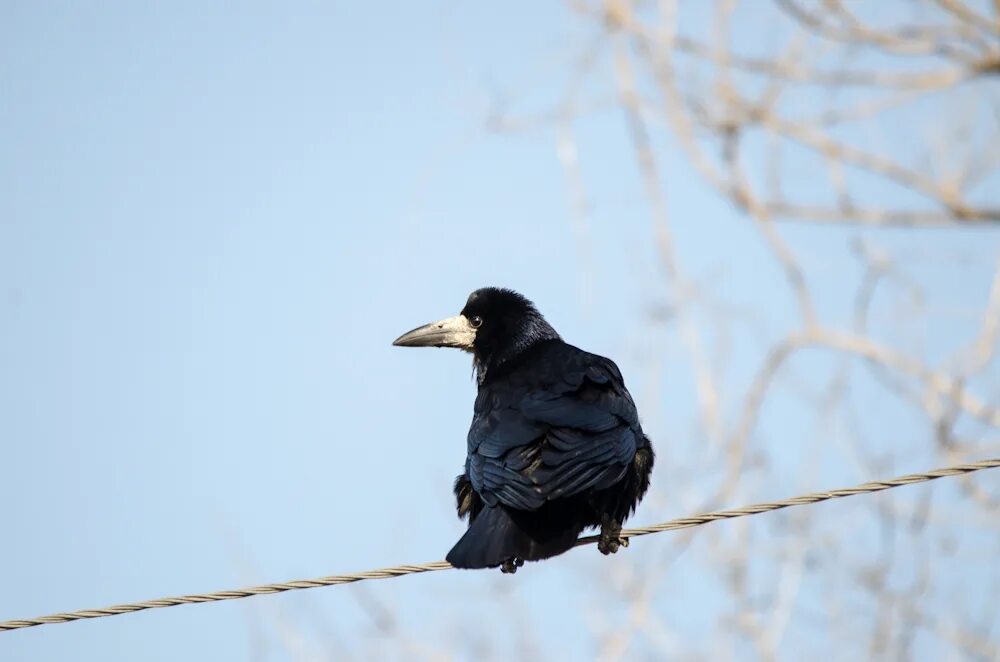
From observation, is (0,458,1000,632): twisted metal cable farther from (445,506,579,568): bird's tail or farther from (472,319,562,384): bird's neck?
(472,319,562,384): bird's neck

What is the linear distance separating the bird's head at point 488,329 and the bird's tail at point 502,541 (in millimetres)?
2284

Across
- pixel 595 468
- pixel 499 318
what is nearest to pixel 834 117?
pixel 499 318

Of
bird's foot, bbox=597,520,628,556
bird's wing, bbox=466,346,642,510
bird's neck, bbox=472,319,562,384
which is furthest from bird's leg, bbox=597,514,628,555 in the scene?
bird's neck, bbox=472,319,562,384

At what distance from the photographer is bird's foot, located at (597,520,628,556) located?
6.51m

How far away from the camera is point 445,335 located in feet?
27.7

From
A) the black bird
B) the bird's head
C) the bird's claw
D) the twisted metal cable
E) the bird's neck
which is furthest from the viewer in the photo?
the bird's head

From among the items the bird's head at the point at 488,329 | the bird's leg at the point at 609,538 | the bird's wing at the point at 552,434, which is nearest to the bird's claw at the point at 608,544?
the bird's leg at the point at 609,538

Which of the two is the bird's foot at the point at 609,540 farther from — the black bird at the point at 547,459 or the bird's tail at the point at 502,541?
the bird's tail at the point at 502,541

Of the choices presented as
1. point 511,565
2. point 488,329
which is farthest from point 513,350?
point 511,565

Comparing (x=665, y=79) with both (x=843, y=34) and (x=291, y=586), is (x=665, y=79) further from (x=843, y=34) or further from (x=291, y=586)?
(x=291, y=586)

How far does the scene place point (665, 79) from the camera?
9664mm

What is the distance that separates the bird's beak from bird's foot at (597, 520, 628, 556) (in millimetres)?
2173

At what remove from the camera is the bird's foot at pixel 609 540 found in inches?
256

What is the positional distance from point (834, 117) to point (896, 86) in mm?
537
